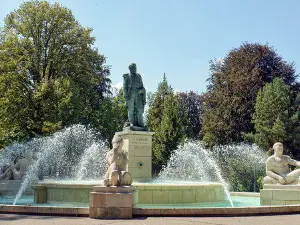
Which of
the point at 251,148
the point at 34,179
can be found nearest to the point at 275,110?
the point at 251,148

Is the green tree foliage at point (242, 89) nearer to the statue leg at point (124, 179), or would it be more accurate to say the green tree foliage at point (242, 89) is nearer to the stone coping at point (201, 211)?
the stone coping at point (201, 211)

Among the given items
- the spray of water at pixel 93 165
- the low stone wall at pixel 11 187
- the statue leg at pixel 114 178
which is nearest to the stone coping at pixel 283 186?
the statue leg at pixel 114 178

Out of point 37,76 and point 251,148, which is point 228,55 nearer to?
point 251,148

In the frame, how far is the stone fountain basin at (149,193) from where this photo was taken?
12625 millimetres

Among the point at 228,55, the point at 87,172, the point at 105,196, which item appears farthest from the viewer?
the point at 228,55

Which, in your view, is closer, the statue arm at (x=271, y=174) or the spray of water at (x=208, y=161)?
the statue arm at (x=271, y=174)

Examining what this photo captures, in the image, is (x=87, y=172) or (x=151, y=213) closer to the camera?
(x=151, y=213)

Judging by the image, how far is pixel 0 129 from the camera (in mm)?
27578

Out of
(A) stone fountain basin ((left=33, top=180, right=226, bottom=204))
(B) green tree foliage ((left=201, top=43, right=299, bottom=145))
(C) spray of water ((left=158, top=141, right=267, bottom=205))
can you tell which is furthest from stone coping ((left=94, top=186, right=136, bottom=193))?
(B) green tree foliage ((left=201, top=43, right=299, bottom=145))

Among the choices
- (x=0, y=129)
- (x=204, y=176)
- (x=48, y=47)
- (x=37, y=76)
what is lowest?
(x=204, y=176)

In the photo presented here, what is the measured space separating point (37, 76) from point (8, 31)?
4.56 meters

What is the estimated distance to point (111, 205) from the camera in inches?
364

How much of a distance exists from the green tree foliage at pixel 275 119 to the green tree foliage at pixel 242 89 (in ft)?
7.45

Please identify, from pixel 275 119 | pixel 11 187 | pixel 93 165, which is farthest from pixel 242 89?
pixel 11 187
